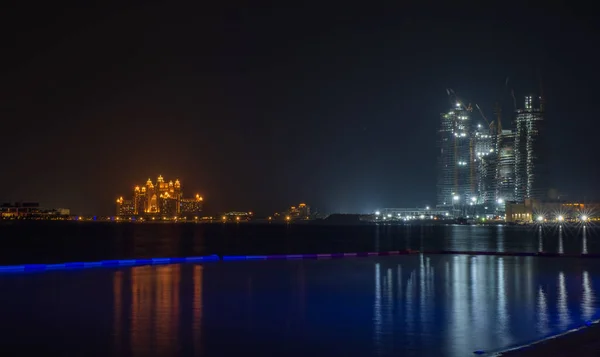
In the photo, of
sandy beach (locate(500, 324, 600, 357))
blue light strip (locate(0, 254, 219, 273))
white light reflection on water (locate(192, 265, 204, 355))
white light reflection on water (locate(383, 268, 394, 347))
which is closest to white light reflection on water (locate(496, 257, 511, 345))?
sandy beach (locate(500, 324, 600, 357))

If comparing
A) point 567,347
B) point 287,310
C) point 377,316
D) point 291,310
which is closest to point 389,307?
point 377,316

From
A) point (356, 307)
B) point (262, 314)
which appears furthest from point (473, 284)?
point (262, 314)

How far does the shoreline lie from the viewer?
10.4 meters

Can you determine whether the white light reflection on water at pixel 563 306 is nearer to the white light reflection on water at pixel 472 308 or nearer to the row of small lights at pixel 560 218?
the white light reflection on water at pixel 472 308

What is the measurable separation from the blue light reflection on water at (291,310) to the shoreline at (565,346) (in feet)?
2.67

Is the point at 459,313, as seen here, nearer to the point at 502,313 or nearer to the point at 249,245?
the point at 502,313

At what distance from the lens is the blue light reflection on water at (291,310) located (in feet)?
41.7

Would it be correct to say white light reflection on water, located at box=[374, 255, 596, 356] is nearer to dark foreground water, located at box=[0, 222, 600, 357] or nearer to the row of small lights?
dark foreground water, located at box=[0, 222, 600, 357]

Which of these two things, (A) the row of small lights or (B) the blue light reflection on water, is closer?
(B) the blue light reflection on water

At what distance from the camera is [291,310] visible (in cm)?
1706

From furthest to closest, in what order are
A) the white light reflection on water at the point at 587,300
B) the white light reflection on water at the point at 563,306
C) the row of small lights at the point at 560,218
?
the row of small lights at the point at 560,218, the white light reflection on water at the point at 587,300, the white light reflection on water at the point at 563,306

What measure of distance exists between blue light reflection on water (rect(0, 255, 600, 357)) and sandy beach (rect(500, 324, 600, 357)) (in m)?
0.94

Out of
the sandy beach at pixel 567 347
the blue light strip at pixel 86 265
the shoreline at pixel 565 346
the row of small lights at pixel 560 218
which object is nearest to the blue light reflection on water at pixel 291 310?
the shoreline at pixel 565 346

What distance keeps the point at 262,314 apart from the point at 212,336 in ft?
9.90
